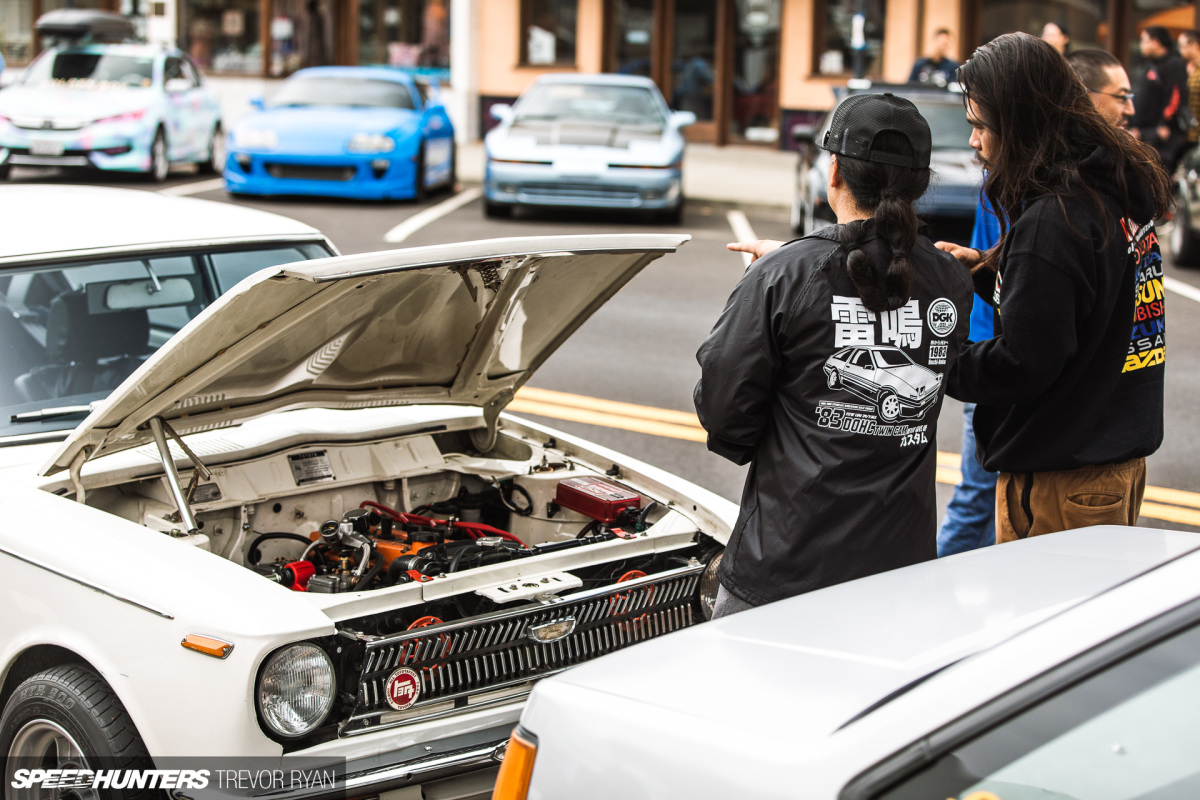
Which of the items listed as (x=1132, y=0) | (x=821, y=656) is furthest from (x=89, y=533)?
(x=1132, y=0)

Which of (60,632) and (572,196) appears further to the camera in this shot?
(572,196)

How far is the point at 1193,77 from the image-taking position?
14.3 meters

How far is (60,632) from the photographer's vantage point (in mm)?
3010

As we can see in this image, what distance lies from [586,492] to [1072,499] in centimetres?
142

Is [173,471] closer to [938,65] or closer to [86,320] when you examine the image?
[86,320]

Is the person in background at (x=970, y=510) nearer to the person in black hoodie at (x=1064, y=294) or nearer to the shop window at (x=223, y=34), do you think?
the person in black hoodie at (x=1064, y=294)

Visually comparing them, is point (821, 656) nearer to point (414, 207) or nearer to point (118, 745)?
point (118, 745)

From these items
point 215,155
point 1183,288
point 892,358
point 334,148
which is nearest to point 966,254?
point 892,358

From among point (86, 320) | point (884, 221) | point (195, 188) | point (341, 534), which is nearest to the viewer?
point (884, 221)

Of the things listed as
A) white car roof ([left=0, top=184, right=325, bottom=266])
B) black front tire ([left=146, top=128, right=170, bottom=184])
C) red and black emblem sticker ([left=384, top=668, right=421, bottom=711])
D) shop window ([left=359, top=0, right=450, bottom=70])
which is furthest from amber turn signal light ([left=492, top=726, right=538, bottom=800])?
shop window ([left=359, top=0, right=450, bottom=70])

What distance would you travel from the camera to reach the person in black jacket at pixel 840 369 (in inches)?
105

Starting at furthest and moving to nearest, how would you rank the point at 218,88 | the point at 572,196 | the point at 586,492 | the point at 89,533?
the point at 218,88 → the point at 572,196 → the point at 586,492 → the point at 89,533

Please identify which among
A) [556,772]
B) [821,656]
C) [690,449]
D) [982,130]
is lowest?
[690,449]
